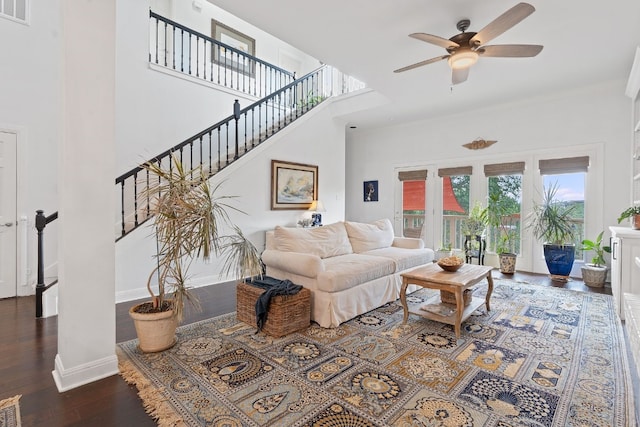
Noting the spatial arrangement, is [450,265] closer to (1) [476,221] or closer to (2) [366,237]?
(2) [366,237]

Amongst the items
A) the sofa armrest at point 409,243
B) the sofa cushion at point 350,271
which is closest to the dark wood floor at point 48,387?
the sofa cushion at point 350,271

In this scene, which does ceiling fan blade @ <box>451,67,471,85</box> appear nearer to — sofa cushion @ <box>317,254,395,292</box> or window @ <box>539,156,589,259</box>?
sofa cushion @ <box>317,254,395,292</box>

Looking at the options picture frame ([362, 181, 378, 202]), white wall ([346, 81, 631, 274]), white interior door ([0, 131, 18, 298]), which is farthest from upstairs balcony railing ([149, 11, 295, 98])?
picture frame ([362, 181, 378, 202])

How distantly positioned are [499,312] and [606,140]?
11.7 ft

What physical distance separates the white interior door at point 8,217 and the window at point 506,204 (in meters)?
7.23

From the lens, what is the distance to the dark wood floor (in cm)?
172

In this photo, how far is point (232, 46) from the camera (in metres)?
7.34

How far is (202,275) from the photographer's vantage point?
4531mm

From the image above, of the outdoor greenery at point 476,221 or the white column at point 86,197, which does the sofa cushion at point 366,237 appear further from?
the white column at point 86,197

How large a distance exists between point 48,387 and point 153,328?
65 cm

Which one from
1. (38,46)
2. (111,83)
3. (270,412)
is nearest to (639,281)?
(270,412)

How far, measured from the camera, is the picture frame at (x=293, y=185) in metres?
5.55

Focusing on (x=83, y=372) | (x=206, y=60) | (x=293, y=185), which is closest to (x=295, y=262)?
(x=83, y=372)

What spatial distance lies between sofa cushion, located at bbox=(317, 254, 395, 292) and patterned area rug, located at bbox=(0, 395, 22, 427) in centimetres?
216
